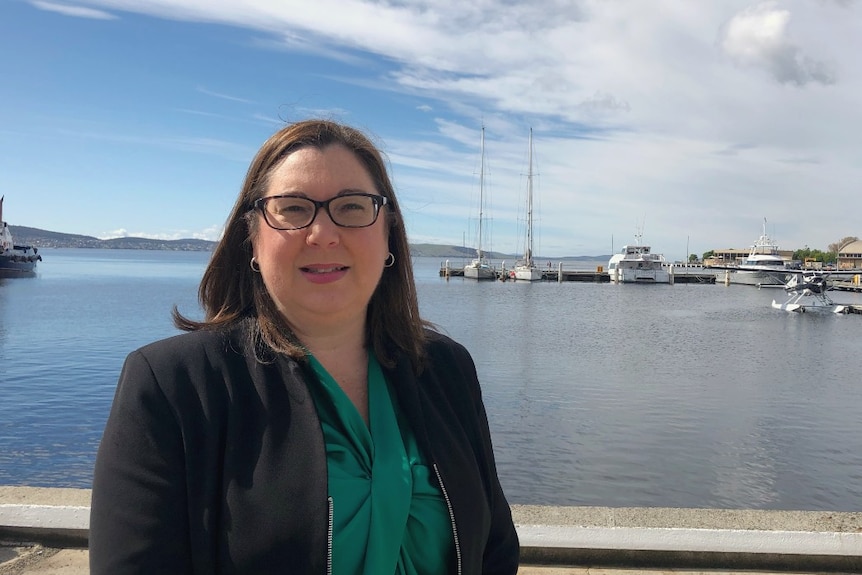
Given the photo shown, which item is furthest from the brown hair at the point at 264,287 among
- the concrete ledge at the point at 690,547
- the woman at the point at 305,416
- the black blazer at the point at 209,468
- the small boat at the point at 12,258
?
the small boat at the point at 12,258

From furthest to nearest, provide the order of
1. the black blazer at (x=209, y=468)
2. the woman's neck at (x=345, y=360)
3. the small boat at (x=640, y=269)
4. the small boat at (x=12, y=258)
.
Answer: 1. the small boat at (x=640, y=269)
2. the small boat at (x=12, y=258)
3. the woman's neck at (x=345, y=360)
4. the black blazer at (x=209, y=468)

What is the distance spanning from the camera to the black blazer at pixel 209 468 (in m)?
1.46

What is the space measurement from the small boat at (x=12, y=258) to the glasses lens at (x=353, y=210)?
2845 inches

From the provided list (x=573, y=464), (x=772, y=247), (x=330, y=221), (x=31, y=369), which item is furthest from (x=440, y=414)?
(x=772, y=247)

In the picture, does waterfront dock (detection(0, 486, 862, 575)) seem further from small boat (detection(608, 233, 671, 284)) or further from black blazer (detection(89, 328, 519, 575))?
small boat (detection(608, 233, 671, 284))

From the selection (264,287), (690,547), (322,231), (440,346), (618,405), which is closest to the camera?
(322,231)

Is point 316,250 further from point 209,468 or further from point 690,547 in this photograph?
point 690,547

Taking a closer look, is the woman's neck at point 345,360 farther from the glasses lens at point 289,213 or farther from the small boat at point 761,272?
the small boat at point 761,272

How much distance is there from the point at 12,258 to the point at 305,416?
78515mm

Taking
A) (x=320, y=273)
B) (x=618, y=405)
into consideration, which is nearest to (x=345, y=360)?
(x=320, y=273)

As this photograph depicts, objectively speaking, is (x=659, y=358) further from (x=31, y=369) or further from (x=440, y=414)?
(x=440, y=414)

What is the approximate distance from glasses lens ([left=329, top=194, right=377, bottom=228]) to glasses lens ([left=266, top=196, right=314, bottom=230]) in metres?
0.06

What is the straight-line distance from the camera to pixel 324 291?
180 cm

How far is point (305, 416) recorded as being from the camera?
1.65 meters
